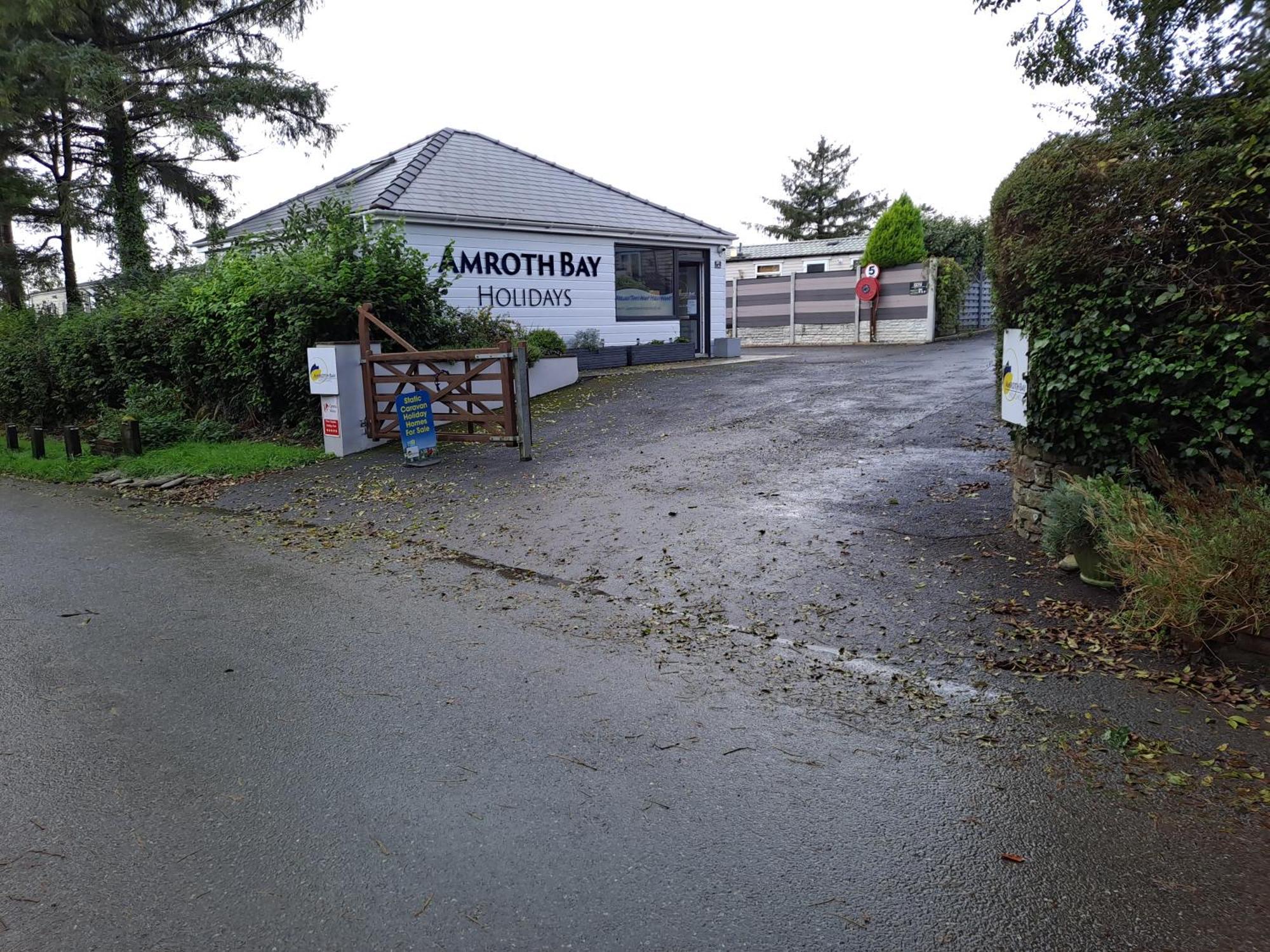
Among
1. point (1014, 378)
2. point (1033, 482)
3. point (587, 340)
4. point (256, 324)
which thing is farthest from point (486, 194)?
point (1033, 482)

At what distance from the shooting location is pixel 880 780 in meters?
3.53

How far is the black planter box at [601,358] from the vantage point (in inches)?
756

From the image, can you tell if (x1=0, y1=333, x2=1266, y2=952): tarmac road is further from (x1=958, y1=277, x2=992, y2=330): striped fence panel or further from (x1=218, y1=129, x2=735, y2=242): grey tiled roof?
(x1=958, y1=277, x2=992, y2=330): striped fence panel

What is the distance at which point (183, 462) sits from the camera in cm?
1196

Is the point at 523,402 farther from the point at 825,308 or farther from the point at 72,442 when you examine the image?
the point at 825,308

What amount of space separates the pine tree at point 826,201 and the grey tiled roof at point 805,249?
21.8 metres

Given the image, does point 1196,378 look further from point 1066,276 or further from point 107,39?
point 107,39

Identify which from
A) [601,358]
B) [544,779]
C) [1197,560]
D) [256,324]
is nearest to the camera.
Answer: [544,779]

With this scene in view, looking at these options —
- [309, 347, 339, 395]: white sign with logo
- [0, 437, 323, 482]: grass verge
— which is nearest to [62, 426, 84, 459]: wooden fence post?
[0, 437, 323, 482]: grass verge

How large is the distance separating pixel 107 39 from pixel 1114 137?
2105 cm

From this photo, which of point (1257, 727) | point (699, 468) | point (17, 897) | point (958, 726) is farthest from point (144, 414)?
point (1257, 727)

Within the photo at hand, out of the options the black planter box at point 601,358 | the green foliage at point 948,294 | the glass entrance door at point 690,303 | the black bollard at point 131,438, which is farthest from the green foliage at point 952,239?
the black bollard at point 131,438

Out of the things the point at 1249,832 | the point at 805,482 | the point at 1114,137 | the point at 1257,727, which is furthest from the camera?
the point at 805,482

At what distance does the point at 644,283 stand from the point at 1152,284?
16474mm
